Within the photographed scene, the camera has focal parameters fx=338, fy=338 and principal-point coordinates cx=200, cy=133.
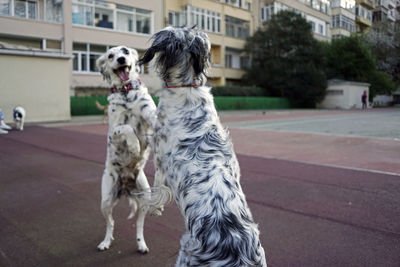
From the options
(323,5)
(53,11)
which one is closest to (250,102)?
(53,11)

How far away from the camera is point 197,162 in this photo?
216 centimetres

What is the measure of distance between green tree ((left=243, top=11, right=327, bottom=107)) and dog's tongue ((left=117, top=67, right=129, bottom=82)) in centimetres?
3786

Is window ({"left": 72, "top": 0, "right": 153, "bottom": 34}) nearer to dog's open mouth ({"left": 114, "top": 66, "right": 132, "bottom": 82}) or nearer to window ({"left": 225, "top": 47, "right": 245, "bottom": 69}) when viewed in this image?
window ({"left": 225, "top": 47, "right": 245, "bottom": 69})

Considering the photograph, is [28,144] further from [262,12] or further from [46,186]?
[262,12]

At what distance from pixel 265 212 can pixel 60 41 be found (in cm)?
2818

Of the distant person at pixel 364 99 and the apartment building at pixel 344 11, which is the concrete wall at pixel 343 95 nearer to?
the distant person at pixel 364 99

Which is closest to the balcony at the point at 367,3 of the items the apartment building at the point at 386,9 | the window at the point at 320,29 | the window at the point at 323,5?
the apartment building at the point at 386,9

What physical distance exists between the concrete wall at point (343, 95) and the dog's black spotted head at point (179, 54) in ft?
144

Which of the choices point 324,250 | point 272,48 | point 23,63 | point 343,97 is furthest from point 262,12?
point 324,250

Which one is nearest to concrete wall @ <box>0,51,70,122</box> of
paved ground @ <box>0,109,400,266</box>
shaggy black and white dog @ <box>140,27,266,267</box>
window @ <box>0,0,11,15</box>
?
window @ <box>0,0,11,15</box>

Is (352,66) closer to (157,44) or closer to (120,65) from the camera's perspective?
(120,65)

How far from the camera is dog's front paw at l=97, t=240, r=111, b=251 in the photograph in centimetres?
391

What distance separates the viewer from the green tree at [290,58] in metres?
40.1

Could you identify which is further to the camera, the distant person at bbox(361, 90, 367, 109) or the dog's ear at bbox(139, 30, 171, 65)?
the distant person at bbox(361, 90, 367, 109)
